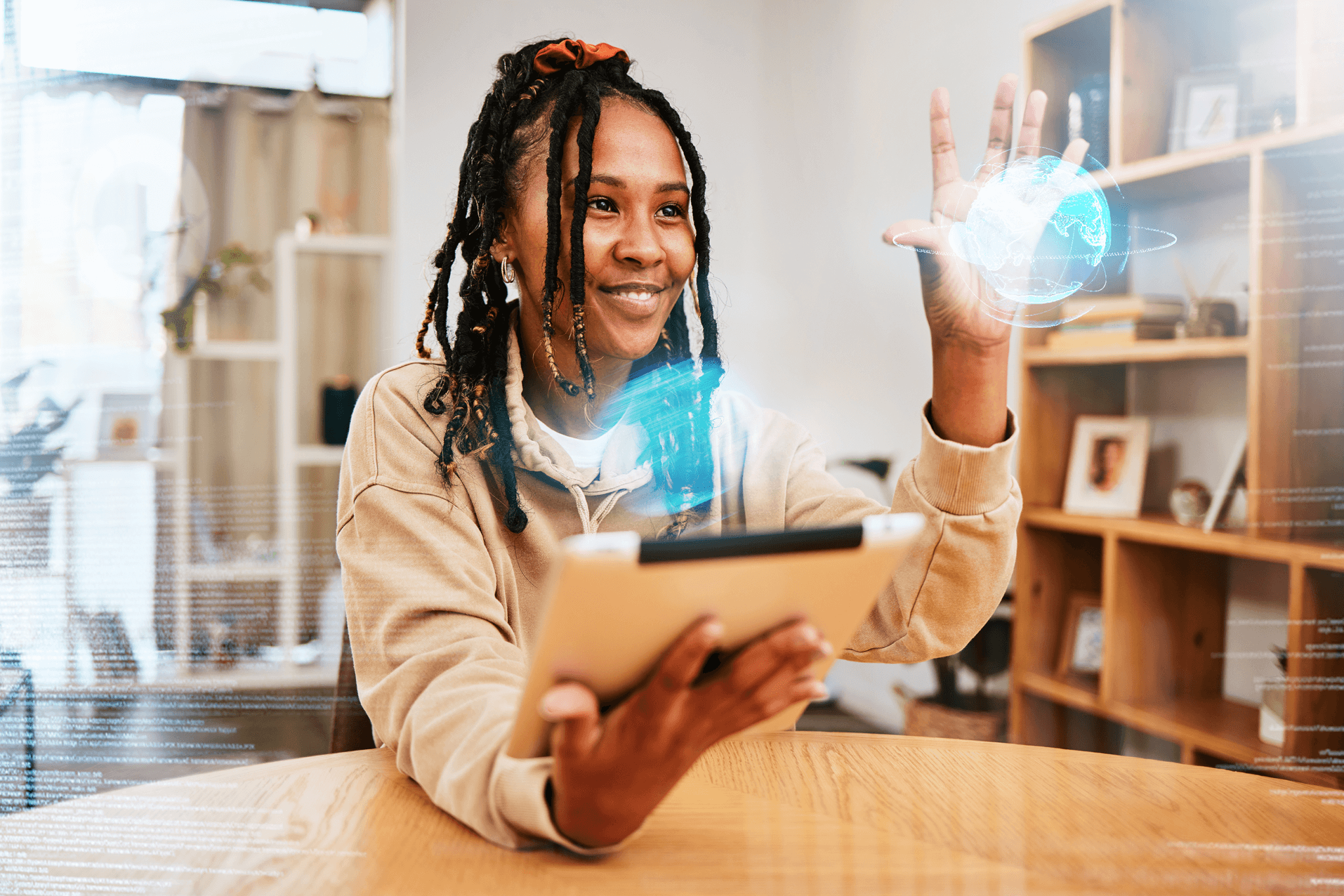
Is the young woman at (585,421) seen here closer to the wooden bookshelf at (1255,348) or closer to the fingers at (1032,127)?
the fingers at (1032,127)

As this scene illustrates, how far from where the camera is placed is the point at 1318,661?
0.88 m

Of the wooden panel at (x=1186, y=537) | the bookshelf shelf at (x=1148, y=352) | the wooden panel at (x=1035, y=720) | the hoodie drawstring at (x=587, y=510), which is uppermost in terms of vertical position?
the bookshelf shelf at (x=1148, y=352)

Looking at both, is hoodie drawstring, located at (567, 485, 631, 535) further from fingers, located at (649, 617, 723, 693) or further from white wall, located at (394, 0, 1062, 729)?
fingers, located at (649, 617, 723, 693)

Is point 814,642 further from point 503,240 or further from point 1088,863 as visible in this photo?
point 503,240

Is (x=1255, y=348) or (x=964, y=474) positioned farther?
(x=1255, y=348)

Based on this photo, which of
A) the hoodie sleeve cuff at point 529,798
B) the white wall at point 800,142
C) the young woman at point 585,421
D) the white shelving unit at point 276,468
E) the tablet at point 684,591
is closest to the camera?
the tablet at point 684,591

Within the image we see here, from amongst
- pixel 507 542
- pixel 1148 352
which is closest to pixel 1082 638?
pixel 1148 352

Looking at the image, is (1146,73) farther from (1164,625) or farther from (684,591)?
(684,591)

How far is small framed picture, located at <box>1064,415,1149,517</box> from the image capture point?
3.16 feet

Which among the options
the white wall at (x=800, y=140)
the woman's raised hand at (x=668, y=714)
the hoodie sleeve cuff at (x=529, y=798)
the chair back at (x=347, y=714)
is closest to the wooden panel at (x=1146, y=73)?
the white wall at (x=800, y=140)

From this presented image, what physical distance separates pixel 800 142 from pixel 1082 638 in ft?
2.19

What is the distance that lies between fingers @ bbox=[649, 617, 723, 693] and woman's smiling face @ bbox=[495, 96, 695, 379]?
1.26 ft

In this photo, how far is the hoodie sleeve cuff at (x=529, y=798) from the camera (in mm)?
556

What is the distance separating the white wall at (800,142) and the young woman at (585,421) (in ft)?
0.08
